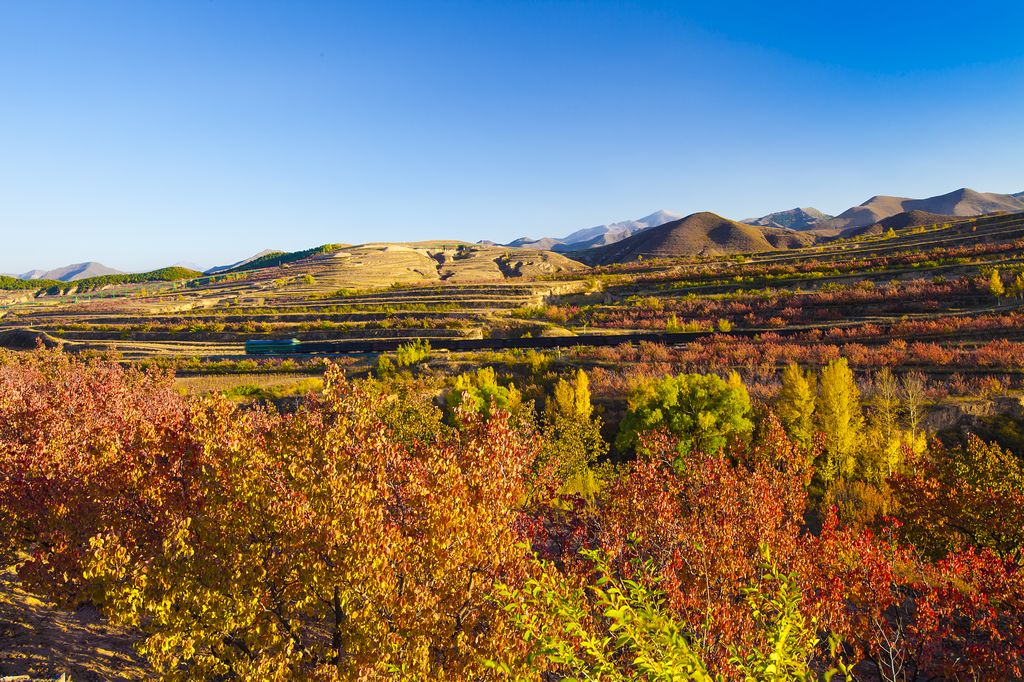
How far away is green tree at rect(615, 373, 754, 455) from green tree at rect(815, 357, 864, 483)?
470 cm

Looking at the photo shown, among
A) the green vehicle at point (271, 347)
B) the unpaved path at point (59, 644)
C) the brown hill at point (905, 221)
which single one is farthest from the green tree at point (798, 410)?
the brown hill at point (905, 221)

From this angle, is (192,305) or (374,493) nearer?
(374,493)

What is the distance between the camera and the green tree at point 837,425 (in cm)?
3062

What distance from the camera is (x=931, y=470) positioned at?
2159cm

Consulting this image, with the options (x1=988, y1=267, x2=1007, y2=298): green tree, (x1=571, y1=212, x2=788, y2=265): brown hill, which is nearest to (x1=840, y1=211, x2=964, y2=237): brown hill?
(x1=571, y1=212, x2=788, y2=265): brown hill

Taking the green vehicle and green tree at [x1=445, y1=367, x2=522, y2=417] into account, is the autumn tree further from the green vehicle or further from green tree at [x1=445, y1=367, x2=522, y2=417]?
the green vehicle

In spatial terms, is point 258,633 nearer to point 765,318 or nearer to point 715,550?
point 715,550

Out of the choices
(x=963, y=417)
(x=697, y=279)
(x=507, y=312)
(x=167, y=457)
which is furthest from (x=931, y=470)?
(x=697, y=279)

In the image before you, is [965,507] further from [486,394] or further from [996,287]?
[996,287]

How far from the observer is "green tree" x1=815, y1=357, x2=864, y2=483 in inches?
1206

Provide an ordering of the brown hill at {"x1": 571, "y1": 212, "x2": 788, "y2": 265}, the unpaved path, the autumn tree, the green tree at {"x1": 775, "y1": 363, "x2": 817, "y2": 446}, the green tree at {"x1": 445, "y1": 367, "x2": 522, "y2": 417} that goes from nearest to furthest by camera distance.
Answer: the unpaved path
the autumn tree
the green tree at {"x1": 775, "y1": 363, "x2": 817, "y2": 446}
the green tree at {"x1": 445, "y1": 367, "x2": 522, "y2": 417}
the brown hill at {"x1": 571, "y1": 212, "x2": 788, "y2": 265}

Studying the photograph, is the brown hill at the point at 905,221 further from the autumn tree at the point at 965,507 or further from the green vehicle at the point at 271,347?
the green vehicle at the point at 271,347

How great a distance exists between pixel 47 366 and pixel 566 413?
40.2 metres

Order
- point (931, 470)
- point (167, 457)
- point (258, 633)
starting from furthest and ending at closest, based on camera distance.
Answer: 1. point (931, 470)
2. point (167, 457)
3. point (258, 633)
